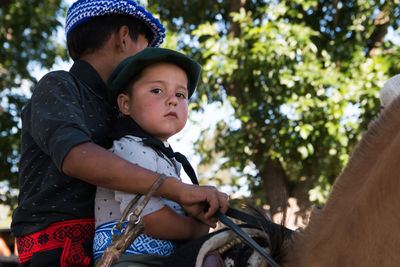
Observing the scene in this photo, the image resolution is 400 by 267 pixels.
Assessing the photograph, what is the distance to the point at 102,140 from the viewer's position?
1.83 metres

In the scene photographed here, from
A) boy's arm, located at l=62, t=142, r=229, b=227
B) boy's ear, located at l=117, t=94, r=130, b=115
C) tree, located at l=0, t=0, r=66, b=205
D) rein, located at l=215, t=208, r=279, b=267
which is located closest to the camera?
rein, located at l=215, t=208, r=279, b=267

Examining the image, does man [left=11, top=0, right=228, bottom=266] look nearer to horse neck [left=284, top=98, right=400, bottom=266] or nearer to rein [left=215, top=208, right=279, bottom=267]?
rein [left=215, top=208, right=279, bottom=267]

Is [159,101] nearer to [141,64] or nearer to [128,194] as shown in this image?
[141,64]

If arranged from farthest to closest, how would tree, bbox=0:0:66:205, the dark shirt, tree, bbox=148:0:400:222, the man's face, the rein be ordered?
tree, bbox=0:0:66:205 → tree, bbox=148:0:400:222 → the man's face → the dark shirt → the rein

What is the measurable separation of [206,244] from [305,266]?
0.98ft

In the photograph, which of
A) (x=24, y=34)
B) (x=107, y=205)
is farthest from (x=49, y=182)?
(x=24, y=34)

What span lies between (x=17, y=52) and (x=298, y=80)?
5.03 meters

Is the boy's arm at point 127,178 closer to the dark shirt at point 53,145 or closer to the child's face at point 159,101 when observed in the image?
the dark shirt at point 53,145

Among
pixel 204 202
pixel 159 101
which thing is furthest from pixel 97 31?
pixel 204 202

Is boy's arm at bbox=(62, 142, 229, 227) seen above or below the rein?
above

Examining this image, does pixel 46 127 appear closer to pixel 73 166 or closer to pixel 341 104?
pixel 73 166

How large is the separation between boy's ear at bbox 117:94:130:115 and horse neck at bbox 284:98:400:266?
93cm

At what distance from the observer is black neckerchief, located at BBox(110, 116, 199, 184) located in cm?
175

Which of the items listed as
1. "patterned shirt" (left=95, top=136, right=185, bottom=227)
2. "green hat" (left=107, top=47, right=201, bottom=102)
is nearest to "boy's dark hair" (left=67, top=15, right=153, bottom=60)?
"green hat" (left=107, top=47, right=201, bottom=102)
